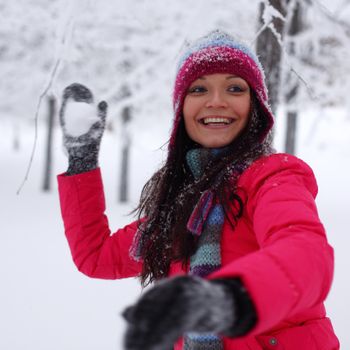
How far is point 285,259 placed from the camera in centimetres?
95

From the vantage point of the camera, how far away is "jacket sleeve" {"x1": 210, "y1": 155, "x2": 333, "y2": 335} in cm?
88

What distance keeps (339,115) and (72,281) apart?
2388 centimetres

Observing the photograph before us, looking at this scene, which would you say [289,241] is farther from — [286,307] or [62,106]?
[62,106]

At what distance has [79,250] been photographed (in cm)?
195

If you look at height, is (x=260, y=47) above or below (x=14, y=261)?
above

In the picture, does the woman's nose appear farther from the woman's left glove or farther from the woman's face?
the woman's left glove

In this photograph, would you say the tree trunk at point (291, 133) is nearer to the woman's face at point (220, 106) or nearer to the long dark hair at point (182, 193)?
the long dark hair at point (182, 193)

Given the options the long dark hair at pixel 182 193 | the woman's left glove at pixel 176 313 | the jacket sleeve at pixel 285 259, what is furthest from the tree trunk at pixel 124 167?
the woman's left glove at pixel 176 313

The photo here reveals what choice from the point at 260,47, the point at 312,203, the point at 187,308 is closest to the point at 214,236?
the point at 312,203

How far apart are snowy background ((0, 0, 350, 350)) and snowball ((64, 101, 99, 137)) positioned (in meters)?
0.40

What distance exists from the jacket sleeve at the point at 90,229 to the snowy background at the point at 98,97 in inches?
17.8

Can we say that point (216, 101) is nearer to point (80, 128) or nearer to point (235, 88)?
point (235, 88)

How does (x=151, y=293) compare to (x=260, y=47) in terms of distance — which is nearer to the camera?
(x=151, y=293)

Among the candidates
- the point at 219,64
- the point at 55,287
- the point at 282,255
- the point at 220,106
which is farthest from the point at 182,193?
the point at 55,287
